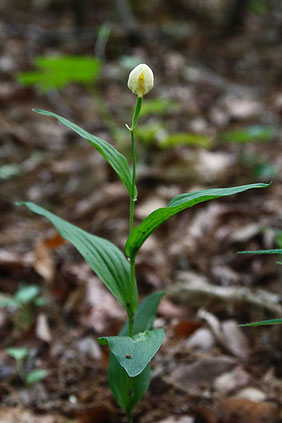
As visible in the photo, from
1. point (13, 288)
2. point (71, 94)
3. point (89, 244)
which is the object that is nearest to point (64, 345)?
point (13, 288)

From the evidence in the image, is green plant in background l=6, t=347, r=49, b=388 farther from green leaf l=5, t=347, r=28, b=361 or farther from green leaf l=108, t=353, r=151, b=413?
green leaf l=108, t=353, r=151, b=413

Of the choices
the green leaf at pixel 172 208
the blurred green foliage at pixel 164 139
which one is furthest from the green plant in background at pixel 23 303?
the blurred green foliage at pixel 164 139

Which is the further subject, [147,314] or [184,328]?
[184,328]

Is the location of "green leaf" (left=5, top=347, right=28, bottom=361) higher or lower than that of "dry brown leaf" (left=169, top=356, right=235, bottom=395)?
lower

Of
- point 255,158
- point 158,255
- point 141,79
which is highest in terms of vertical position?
point 141,79

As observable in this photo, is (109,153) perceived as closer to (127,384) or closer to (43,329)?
(127,384)

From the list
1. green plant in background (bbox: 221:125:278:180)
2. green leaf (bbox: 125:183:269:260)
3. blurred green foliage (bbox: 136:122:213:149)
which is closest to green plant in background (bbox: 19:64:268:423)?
green leaf (bbox: 125:183:269:260)

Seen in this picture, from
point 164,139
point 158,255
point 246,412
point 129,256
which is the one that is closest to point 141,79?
point 129,256
